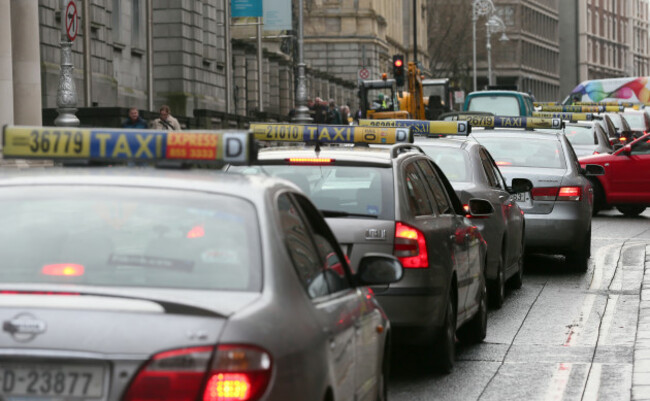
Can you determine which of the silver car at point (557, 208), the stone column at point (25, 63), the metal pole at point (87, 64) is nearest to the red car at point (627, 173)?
the silver car at point (557, 208)

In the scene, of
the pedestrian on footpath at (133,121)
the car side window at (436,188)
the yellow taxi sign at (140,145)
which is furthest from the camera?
the pedestrian on footpath at (133,121)

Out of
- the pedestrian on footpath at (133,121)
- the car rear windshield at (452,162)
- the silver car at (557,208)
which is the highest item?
the pedestrian on footpath at (133,121)

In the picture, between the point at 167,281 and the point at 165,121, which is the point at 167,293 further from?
the point at 165,121

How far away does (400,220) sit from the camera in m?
8.61

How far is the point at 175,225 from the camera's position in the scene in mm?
4883

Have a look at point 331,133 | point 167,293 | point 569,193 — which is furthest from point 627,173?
point 167,293

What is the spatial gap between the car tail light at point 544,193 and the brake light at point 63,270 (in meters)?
11.7

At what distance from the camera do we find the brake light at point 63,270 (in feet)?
15.3

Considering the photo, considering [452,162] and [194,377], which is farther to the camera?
[452,162]

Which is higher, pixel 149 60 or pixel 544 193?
pixel 149 60

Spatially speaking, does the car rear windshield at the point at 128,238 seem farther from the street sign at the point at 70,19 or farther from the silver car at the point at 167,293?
the street sign at the point at 70,19

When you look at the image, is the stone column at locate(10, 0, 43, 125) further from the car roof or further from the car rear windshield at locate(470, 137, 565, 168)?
the car roof

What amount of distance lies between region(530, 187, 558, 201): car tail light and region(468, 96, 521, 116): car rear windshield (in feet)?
91.5

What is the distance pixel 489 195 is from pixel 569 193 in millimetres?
3247
